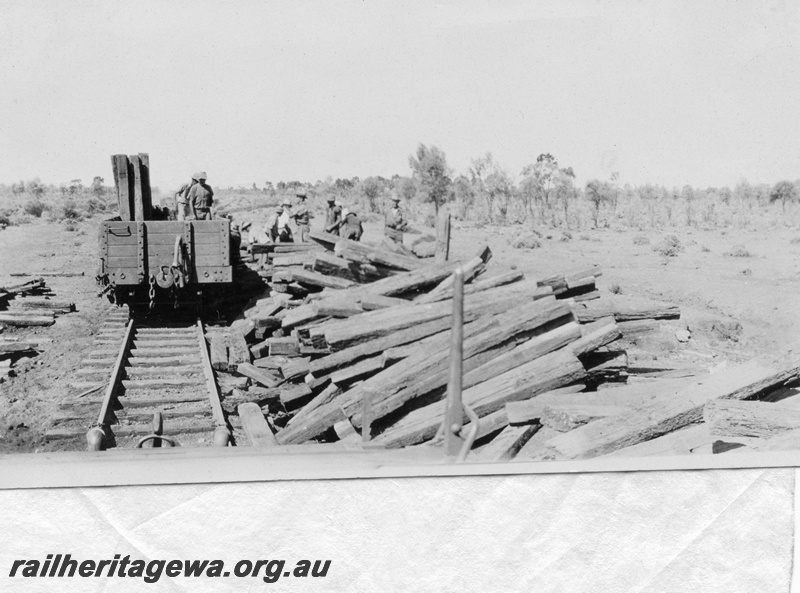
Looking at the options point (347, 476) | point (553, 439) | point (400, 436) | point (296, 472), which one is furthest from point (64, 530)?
point (553, 439)

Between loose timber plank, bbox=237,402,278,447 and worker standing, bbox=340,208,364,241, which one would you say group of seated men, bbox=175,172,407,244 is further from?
loose timber plank, bbox=237,402,278,447

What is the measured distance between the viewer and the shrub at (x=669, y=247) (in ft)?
55.0

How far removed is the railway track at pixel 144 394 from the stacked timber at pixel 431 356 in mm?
475

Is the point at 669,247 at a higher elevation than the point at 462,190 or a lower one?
lower

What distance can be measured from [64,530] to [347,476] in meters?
1.52

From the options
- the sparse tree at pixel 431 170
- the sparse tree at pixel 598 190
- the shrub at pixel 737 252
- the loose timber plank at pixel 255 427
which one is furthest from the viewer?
the shrub at pixel 737 252

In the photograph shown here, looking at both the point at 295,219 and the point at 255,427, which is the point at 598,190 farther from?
the point at 255,427

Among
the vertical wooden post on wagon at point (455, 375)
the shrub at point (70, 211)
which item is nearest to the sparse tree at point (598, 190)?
the vertical wooden post on wagon at point (455, 375)

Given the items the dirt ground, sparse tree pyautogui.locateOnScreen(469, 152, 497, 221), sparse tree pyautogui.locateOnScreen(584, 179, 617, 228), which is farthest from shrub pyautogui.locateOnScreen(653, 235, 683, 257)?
sparse tree pyautogui.locateOnScreen(469, 152, 497, 221)

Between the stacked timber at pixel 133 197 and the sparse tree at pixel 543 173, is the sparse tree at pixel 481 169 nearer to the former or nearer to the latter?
the sparse tree at pixel 543 173

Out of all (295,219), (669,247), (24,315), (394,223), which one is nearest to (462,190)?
(394,223)

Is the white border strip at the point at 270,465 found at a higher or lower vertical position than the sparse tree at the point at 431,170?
lower

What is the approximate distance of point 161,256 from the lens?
8977 mm

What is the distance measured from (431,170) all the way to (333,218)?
8.53 m
